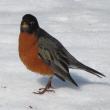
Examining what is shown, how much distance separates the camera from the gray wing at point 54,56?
650cm

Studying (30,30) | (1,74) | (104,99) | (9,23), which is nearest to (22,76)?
(1,74)

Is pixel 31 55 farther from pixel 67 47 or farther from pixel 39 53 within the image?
pixel 67 47

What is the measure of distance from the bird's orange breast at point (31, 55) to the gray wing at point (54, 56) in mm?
54

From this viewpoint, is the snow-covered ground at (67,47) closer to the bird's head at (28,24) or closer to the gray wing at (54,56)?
the gray wing at (54,56)

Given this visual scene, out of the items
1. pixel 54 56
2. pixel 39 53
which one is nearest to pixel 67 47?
pixel 54 56

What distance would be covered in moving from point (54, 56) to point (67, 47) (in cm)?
157

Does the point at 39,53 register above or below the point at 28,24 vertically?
below

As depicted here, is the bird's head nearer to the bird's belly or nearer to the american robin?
the american robin

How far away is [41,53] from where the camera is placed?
6512 mm

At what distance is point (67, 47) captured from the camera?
8.18 meters

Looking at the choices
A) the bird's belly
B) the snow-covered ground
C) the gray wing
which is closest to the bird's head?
the gray wing

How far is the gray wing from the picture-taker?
256 inches

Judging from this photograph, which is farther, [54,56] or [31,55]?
[54,56]

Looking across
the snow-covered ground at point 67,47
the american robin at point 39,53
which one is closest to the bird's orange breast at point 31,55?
the american robin at point 39,53
